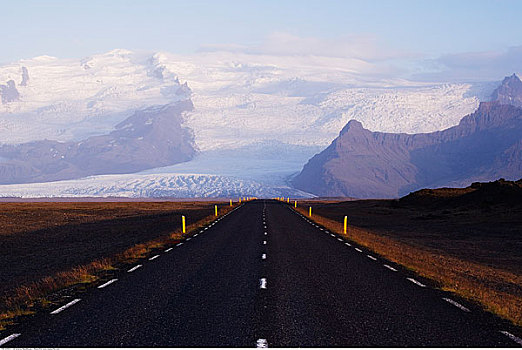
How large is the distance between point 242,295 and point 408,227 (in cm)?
4073

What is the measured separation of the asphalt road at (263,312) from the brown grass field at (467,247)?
1.00 m

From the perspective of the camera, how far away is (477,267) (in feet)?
77.7

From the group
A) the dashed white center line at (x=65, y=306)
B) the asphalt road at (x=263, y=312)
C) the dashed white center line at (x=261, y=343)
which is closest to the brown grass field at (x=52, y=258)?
the dashed white center line at (x=65, y=306)

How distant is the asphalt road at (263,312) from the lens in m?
9.36

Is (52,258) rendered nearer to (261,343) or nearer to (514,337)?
(261,343)

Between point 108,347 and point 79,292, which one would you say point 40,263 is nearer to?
point 79,292

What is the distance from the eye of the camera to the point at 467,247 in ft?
110

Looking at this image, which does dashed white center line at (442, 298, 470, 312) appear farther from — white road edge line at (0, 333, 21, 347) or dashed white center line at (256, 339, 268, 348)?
white road edge line at (0, 333, 21, 347)

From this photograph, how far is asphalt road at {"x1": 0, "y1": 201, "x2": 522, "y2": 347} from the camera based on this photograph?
936 centimetres

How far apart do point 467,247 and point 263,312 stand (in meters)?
24.9

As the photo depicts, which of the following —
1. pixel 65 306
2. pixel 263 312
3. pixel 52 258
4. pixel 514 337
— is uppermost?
pixel 514 337

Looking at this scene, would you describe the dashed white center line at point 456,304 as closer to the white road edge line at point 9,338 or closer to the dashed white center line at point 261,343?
the dashed white center line at point 261,343

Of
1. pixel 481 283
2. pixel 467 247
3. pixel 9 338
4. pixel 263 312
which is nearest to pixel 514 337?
pixel 263 312

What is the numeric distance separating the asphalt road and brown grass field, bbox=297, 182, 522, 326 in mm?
1000
